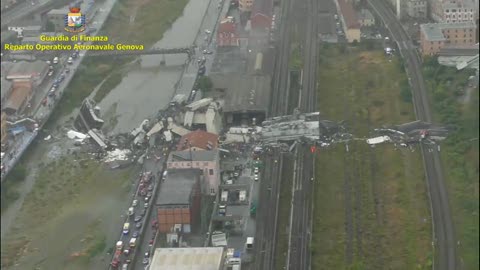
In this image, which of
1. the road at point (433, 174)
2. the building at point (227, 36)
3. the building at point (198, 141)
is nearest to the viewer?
the road at point (433, 174)

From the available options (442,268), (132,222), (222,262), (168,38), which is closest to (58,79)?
(168,38)

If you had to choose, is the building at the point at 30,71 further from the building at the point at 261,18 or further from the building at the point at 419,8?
the building at the point at 419,8

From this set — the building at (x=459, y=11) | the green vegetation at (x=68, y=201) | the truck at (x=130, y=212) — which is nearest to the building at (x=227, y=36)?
the building at (x=459, y=11)

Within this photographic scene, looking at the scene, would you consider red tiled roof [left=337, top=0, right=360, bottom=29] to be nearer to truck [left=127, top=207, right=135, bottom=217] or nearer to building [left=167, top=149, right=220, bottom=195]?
building [left=167, top=149, right=220, bottom=195]

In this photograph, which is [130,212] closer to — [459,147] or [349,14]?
[459,147]

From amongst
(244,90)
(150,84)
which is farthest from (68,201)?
(150,84)

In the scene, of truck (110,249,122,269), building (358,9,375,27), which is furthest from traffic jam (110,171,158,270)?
building (358,9,375,27)
